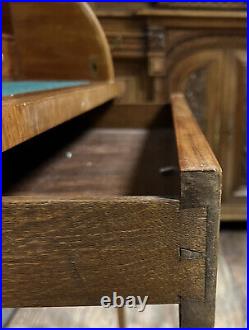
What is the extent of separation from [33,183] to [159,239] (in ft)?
1.15

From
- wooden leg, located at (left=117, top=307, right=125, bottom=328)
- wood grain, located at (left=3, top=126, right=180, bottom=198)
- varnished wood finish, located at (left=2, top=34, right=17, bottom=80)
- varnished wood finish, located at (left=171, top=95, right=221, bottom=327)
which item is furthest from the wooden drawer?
varnished wood finish, located at (left=2, top=34, right=17, bottom=80)

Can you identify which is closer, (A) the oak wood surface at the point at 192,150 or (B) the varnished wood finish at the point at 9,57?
A: (A) the oak wood surface at the point at 192,150

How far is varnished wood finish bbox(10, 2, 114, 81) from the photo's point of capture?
0.90m

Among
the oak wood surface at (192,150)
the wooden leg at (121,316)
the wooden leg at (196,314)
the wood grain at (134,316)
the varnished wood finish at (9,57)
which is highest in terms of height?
the varnished wood finish at (9,57)

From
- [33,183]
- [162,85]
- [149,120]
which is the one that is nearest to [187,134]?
[33,183]

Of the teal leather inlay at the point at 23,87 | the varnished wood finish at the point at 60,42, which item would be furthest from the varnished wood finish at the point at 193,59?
the teal leather inlay at the point at 23,87

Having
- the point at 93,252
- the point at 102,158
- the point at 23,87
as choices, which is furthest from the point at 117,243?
the point at 102,158

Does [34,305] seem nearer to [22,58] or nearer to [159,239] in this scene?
[159,239]

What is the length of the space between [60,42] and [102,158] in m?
0.39

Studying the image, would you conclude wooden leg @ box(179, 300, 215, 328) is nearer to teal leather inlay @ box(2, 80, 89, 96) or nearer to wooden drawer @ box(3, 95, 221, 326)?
wooden drawer @ box(3, 95, 221, 326)

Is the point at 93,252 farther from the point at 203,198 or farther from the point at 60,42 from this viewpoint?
the point at 60,42

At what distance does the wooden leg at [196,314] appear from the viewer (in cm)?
34

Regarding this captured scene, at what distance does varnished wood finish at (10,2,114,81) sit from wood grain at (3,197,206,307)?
0.71 m

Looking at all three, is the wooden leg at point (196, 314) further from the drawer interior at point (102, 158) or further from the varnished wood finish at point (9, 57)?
the varnished wood finish at point (9, 57)
